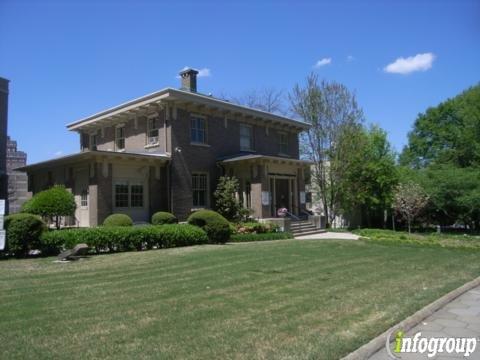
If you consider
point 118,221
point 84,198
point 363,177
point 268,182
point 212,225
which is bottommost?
point 212,225

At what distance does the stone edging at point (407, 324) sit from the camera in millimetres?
4691

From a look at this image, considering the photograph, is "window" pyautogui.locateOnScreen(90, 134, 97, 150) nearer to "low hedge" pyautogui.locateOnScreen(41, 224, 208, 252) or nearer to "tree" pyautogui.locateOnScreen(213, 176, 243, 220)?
"tree" pyautogui.locateOnScreen(213, 176, 243, 220)

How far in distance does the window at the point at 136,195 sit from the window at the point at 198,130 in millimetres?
3829

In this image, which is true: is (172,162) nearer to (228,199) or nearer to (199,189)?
(199,189)

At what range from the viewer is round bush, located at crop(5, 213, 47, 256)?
1242 cm

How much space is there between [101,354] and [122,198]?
52.7 ft

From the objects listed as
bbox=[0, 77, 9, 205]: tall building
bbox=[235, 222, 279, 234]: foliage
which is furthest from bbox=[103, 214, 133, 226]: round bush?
bbox=[0, 77, 9, 205]: tall building

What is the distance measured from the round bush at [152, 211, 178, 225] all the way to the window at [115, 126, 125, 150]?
21.1 feet

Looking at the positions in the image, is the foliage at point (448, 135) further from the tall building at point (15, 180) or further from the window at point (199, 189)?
the tall building at point (15, 180)

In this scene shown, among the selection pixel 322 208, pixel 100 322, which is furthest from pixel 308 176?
pixel 100 322

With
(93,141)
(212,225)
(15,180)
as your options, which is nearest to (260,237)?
(212,225)

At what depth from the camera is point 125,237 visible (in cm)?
1372

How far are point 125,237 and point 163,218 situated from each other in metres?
5.55

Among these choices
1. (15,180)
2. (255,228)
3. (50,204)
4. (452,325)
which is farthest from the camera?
(15,180)
